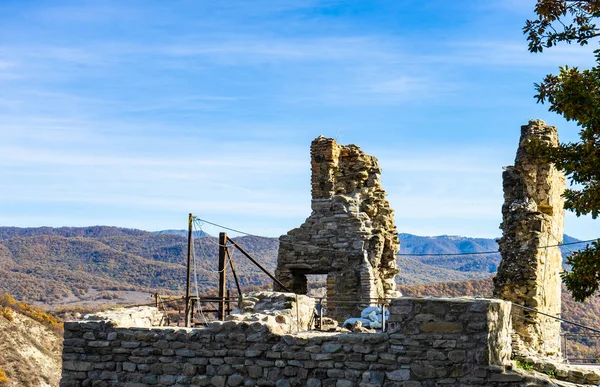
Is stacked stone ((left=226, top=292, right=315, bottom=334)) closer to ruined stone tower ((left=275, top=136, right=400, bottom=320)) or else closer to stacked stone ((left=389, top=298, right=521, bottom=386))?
stacked stone ((left=389, top=298, right=521, bottom=386))

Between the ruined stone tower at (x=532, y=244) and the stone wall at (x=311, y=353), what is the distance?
7.36m

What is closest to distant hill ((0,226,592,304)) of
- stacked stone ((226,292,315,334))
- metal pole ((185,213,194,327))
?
metal pole ((185,213,194,327))

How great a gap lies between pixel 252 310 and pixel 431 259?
423 feet

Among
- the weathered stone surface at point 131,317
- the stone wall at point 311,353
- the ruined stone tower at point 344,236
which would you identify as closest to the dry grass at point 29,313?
the ruined stone tower at point 344,236

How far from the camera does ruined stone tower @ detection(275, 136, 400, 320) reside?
65.4ft

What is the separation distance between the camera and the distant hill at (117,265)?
253 ft

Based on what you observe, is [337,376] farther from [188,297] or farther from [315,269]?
[315,269]

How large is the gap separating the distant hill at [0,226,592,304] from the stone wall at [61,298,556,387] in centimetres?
4925

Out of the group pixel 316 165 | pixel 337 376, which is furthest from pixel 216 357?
pixel 316 165

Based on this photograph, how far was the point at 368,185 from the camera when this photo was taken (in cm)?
2159

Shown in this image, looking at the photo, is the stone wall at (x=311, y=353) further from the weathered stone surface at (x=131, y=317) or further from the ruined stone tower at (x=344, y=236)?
the ruined stone tower at (x=344, y=236)

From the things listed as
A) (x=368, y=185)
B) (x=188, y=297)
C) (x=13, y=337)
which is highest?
(x=368, y=185)

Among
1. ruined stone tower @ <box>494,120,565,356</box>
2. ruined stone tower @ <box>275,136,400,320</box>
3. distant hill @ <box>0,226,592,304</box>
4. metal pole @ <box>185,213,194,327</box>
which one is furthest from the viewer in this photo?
distant hill @ <box>0,226,592,304</box>

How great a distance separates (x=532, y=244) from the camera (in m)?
18.4
